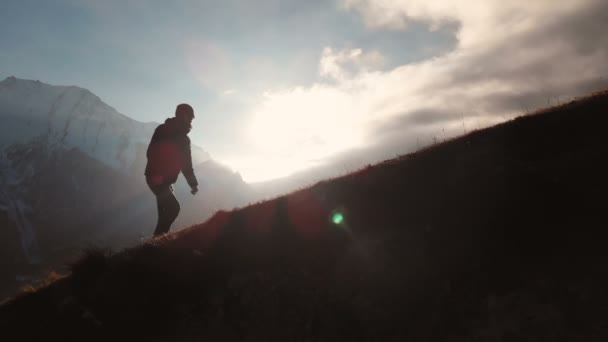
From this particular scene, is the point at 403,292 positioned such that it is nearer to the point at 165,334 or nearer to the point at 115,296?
the point at 165,334

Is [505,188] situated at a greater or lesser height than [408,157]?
lesser

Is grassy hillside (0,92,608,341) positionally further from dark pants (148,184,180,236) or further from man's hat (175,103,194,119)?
man's hat (175,103,194,119)

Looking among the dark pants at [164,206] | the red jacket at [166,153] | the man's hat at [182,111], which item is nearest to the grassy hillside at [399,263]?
the dark pants at [164,206]

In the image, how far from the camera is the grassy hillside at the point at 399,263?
481 cm

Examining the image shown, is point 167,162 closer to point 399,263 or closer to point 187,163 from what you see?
point 187,163

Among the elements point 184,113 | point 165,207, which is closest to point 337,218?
point 165,207

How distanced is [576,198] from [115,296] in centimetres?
870

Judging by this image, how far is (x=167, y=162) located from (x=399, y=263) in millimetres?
7969

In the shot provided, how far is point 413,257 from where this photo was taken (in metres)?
6.10

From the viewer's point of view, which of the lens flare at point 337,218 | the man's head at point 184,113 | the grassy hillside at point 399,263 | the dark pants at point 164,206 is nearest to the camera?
the grassy hillside at point 399,263

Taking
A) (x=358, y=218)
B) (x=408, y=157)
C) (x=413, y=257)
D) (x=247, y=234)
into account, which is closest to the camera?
(x=413, y=257)

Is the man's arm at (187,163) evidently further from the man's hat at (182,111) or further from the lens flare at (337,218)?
the lens flare at (337,218)

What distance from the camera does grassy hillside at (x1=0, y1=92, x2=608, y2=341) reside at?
15.8 ft

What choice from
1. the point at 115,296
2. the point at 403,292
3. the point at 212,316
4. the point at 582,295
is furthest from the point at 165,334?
the point at 582,295
